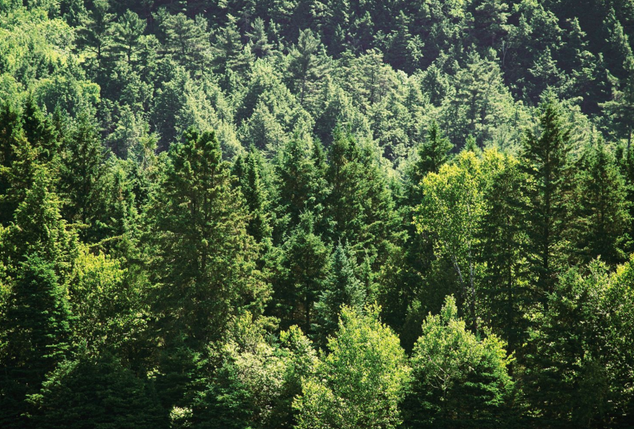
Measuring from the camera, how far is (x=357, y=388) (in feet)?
136

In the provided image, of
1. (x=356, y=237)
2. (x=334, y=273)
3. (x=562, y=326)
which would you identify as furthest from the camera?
(x=356, y=237)

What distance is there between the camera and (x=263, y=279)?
54344 mm

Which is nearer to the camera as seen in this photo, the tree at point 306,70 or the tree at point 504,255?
the tree at point 504,255

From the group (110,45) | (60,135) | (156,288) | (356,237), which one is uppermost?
(110,45)

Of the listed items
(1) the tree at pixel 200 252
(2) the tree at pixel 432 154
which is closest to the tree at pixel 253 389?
(1) the tree at pixel 200 252

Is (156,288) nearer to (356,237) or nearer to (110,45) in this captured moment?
(356,237)

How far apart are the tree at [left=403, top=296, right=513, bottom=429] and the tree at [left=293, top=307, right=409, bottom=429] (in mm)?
1355

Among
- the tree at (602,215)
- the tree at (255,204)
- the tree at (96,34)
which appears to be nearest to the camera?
the tree at (602,215)

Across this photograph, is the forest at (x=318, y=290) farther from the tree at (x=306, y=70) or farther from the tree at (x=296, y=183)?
the tree at (x=306, y=70)

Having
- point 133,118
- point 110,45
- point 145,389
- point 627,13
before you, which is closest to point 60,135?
point 145,389

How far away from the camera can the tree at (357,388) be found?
41219mm

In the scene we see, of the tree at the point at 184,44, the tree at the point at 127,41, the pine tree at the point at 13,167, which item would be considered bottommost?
the pine tree at the point at 13,167

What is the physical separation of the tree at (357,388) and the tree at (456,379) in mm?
1355

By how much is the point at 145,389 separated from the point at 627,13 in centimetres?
18757
